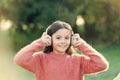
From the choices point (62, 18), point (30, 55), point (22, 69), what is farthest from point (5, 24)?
point (30, 55)

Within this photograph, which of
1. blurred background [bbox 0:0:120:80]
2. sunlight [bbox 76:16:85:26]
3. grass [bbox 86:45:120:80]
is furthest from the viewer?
sunlight [bbox 76:16:85:26]

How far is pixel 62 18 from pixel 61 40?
8955 millimetres

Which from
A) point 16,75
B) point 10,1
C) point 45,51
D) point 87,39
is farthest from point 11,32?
point 45,51

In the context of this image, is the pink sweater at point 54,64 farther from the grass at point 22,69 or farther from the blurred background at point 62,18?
the blurred background at point 62,18

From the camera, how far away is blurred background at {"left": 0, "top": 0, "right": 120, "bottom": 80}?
508 inches

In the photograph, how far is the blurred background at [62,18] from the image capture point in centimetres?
1291

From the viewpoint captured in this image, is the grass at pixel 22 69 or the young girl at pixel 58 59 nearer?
the young girl at pixel 58 59

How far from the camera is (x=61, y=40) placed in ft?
13.3

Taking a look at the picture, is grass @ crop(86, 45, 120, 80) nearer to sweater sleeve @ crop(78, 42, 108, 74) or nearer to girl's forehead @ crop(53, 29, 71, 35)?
sweater sleeve @ crop(78, 42, 108, 74)

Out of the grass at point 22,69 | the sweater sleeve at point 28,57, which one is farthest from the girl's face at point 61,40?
the grass at point 22,69

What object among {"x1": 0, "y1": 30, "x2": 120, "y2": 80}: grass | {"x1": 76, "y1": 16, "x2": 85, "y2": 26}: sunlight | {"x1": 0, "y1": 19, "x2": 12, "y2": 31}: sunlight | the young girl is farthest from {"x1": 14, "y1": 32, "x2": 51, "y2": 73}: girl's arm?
{"x1": 0, "y1": 19, "x2": 12, "y2": 31}: sunlight

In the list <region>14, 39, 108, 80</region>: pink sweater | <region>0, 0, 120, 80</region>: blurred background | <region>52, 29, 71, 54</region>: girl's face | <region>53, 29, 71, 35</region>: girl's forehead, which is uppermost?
<region>0, 0, 120, 80</region>: blurred background

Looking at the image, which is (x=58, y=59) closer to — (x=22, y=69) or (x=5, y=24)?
(x=22, y=69)

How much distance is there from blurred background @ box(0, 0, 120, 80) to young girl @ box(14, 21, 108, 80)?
321 inches
